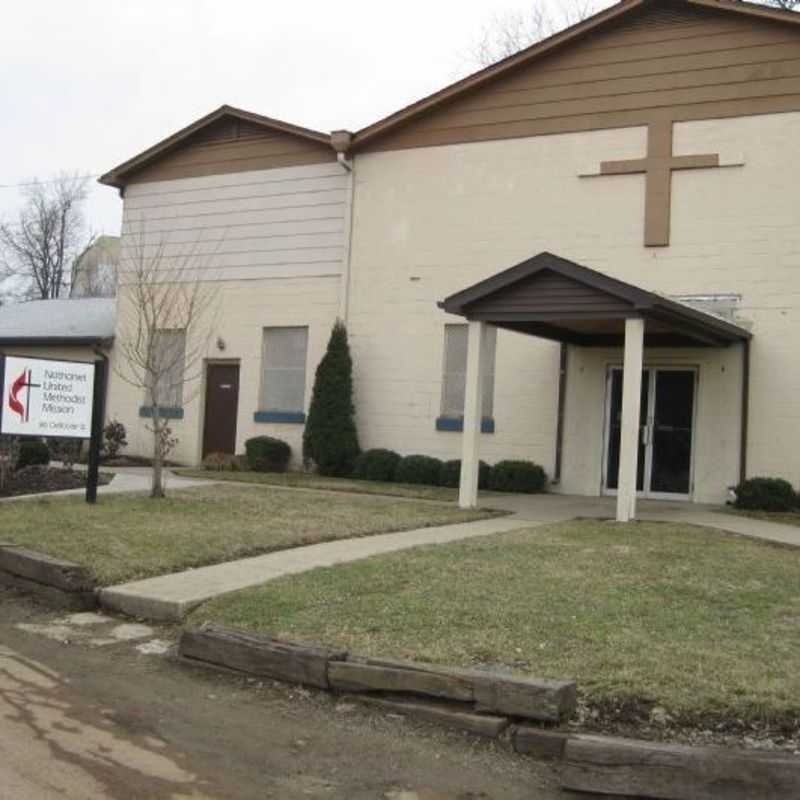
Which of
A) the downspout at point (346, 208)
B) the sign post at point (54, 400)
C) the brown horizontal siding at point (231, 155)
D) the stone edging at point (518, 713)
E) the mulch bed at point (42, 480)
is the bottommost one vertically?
the stone edging at point (518, 713)

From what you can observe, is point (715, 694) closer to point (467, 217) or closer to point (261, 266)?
point (467, 217)

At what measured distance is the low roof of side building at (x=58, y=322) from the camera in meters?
24.1

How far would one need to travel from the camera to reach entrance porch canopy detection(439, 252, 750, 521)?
12.5 metres

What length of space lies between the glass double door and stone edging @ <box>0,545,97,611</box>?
428 inches

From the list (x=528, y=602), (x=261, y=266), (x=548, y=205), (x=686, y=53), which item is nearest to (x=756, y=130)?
(x=686, y=53)

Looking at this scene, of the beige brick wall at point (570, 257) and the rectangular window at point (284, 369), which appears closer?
the beige brick wall at point (570, 257)

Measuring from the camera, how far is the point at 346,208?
2002 cm

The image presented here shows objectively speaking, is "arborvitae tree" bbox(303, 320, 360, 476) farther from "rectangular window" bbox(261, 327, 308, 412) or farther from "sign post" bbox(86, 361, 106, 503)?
"sign post" bbox(86, 361, 106, 503)

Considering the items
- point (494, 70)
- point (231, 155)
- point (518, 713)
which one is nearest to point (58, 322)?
point (231, 155)

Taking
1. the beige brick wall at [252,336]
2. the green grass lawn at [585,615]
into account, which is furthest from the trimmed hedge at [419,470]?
the green grass lawn at [585,615]

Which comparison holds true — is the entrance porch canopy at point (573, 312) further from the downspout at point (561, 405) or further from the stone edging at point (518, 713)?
the stone edging at point (518, 713)

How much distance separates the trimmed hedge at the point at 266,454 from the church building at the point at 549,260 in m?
0.58

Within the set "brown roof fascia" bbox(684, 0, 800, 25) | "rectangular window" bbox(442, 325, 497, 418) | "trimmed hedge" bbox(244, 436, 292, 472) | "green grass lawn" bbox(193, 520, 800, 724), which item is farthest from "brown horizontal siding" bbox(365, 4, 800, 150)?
"green grass lawn" bbox(193, 520, 800, 724)

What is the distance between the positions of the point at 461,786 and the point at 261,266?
57.4 ft
